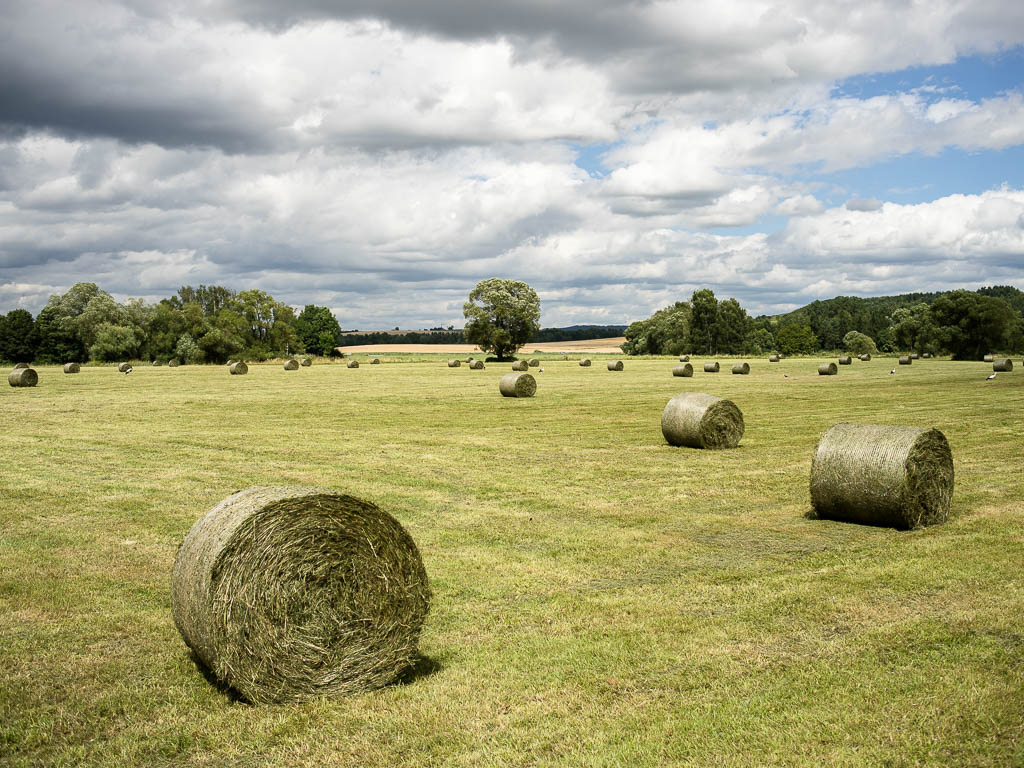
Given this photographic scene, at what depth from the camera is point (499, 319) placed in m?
92.7

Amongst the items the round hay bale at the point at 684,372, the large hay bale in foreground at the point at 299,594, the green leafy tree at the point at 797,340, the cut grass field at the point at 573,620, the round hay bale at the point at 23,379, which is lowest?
the cut grass field at the point at 573,620

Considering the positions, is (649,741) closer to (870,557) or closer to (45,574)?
(870,557)

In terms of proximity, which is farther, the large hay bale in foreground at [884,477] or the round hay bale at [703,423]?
the round hay bale at [703,423]

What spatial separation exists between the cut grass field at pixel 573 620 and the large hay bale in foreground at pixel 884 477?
0.36 m

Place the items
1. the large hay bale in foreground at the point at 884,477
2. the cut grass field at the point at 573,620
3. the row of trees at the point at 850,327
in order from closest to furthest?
the cut grass field at the point at 573,620
the large hay bale in foreground at the point at 884,477
the row of trees at the point at 850,327

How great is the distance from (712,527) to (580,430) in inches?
494

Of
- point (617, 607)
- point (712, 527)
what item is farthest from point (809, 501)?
point (617, 607)

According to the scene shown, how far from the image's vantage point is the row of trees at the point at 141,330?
9012 centimetres

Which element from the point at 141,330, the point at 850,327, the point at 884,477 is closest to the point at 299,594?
the point at 884,477

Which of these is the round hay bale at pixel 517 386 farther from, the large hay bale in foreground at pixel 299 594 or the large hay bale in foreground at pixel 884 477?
the large hay bale in foreground at pixel 299 594

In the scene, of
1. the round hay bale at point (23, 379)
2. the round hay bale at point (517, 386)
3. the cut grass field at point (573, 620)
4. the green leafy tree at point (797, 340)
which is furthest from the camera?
the green leafy tree at point (797, 340)

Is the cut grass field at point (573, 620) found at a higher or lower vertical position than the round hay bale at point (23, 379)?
lower

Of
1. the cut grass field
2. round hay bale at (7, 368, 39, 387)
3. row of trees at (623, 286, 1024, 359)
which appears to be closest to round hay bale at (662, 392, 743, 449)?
the cut grass field

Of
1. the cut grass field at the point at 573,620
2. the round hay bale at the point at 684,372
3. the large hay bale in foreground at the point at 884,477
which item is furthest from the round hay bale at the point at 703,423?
the round hay bale at the point at 684,372
